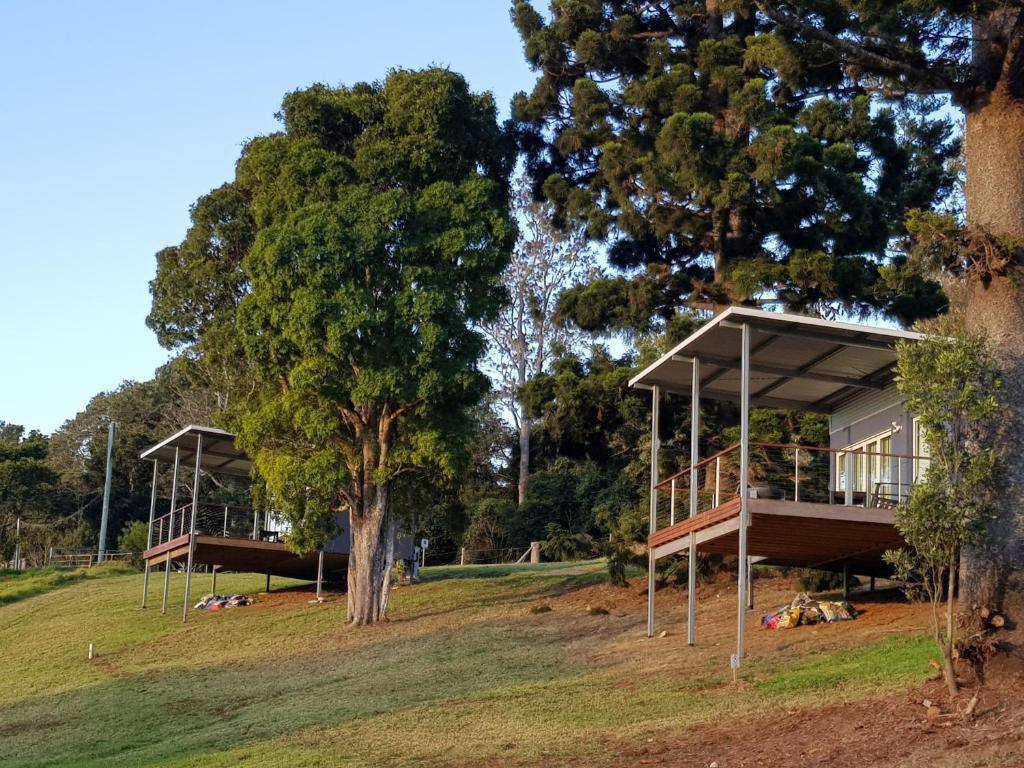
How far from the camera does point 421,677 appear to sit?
20359 mm

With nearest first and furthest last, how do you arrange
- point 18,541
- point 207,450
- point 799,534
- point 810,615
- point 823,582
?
point 799,534
point 810,615
point 823,582
point 207,450
point 18,541

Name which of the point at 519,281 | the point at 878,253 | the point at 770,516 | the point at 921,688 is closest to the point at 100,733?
the point at 770,516

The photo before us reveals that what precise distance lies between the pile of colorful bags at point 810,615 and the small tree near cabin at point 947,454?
5480mm

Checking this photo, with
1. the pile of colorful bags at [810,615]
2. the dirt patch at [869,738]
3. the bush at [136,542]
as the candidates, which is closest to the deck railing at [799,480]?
the pile of colorful bags at [810,615]

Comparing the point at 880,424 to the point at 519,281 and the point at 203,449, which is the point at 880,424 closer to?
the point at 203,449

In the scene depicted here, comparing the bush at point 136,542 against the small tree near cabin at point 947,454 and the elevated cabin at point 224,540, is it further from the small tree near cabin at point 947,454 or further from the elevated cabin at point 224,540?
the small tree near cabin at point 947,454

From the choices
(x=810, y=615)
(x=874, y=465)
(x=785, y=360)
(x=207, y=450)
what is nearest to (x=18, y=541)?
(x=207, y=450)

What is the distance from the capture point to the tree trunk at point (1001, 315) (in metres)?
15.3

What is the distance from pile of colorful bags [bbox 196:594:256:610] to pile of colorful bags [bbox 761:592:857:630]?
1491cm

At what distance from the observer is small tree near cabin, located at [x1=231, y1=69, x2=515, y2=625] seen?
88.5 feet

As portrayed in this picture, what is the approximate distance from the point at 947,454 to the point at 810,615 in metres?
6.53

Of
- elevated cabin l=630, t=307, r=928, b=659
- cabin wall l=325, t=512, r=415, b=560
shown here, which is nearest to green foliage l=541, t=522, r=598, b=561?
cabin wall l=325, t=512, r=415, b=560

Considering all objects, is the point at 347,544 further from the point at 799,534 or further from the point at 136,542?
the point at 136,542

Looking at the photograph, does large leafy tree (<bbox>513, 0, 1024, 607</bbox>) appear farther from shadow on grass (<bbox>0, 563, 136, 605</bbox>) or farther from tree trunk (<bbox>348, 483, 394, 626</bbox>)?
shadow on grass (<bbox>0, 563, 136, 605</bbox>)
